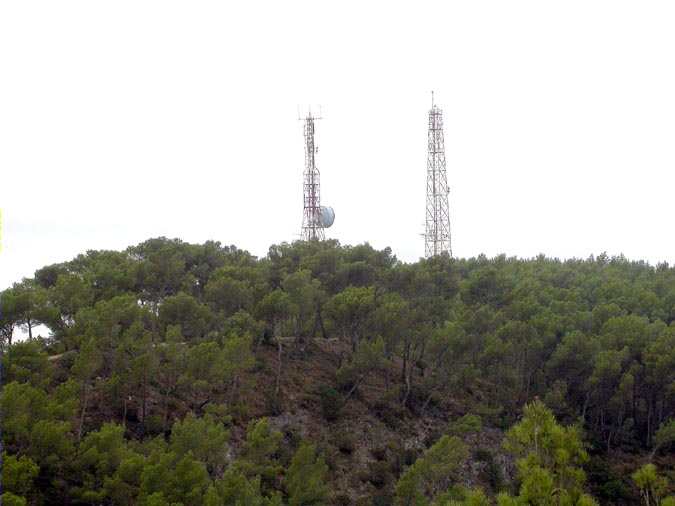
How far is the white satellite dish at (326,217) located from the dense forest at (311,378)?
3.67 meters

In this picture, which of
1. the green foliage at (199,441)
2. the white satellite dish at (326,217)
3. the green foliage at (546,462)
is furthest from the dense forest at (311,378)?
the green foliage at (546,462)

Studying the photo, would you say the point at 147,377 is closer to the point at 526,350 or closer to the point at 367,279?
the point at 367,279

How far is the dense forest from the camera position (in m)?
15.6

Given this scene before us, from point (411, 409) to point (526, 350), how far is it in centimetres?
491

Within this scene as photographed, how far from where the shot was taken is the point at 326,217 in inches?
1416

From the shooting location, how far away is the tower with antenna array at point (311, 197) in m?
34.6

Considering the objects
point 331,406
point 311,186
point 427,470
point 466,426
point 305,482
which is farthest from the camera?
point 311,186

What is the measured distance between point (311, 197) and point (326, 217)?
172 centimetres

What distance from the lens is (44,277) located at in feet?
87.9

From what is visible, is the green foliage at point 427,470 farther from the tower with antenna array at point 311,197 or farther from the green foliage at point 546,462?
the tower with antenna array at point 311,197

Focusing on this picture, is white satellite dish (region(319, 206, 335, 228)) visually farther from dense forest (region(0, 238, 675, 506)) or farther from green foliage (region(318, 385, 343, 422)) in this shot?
green foliage (region(318, 385, 343, 422))

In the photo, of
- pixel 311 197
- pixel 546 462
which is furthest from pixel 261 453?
pixel 311 197

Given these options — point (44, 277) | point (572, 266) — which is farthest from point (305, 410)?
point (572, 266)

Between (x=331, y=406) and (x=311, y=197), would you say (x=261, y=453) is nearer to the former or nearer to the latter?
(x=331, y=406)
